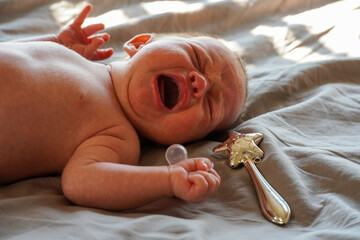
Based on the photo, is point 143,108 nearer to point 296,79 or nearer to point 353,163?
point 353,163

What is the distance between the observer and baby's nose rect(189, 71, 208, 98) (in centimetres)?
104

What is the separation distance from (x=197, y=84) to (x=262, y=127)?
224 millimetres

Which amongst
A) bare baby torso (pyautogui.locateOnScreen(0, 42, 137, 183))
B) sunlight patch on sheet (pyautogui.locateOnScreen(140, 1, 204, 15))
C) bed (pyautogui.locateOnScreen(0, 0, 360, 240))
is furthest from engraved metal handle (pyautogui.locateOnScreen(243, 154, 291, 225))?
sunlight patch on sheet (pyautogui.locateOnScreen(140, 1, 204, 15))

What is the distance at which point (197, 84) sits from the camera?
1.03 metres

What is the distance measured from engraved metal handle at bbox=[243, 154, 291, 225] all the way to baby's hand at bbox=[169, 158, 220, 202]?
0.11 meters

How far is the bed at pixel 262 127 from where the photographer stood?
763mm

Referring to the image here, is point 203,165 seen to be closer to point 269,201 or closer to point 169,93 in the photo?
point 269,201

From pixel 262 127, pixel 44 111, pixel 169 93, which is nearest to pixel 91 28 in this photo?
pixel 169 93

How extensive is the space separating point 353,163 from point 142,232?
21.0 inches

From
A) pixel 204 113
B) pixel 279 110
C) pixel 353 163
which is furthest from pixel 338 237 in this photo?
pixel 279 110

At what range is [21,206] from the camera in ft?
2.61

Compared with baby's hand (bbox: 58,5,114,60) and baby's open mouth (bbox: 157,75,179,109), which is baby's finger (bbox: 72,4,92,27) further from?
baby's open mouth (bbox: 157,75,179,109)

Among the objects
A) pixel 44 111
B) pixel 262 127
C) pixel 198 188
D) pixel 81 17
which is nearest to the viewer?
pixel 198 188

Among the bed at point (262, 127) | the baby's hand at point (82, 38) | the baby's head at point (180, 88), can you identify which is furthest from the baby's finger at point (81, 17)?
the baby's head at point (180, 88)
